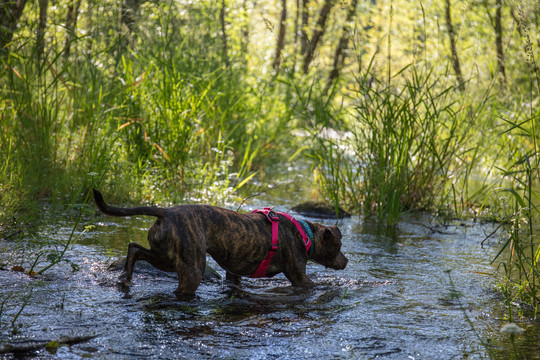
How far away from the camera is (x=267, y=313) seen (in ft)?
13.5

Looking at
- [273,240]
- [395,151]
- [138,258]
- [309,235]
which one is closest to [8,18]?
[138,258]

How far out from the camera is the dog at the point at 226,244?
4.07 metres

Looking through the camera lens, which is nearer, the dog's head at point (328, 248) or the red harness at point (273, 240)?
the red harness at point (273, 240)

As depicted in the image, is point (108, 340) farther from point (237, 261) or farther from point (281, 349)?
point (237, 261)

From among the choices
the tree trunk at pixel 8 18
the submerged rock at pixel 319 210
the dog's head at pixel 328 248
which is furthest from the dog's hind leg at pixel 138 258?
the submerged rock at pixel 319 210

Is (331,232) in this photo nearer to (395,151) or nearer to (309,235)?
(309,235)

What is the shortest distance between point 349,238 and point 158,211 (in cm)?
326

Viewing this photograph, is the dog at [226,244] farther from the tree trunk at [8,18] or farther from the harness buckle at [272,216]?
the tree trunk at [8,18]

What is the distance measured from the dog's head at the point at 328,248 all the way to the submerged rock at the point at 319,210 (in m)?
2.65

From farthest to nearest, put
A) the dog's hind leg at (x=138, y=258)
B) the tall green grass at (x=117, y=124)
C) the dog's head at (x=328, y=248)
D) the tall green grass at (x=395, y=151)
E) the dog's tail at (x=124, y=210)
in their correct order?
the tall green grass at (x=395, y=151) → the tall green grass at (x=117, y=124) → the dog's head at (x=328, y=248) → the dog's hind leg at (x=138, y=258) → the dog's tail at (x=124, y=210)

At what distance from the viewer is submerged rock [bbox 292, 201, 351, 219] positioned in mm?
7953

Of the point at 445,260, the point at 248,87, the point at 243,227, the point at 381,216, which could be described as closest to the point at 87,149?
the point at 243,227

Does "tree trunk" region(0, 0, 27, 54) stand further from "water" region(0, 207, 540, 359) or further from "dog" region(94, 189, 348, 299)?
"dog" region(94, 189, 348, 299)

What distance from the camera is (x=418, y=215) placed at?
8.09m
